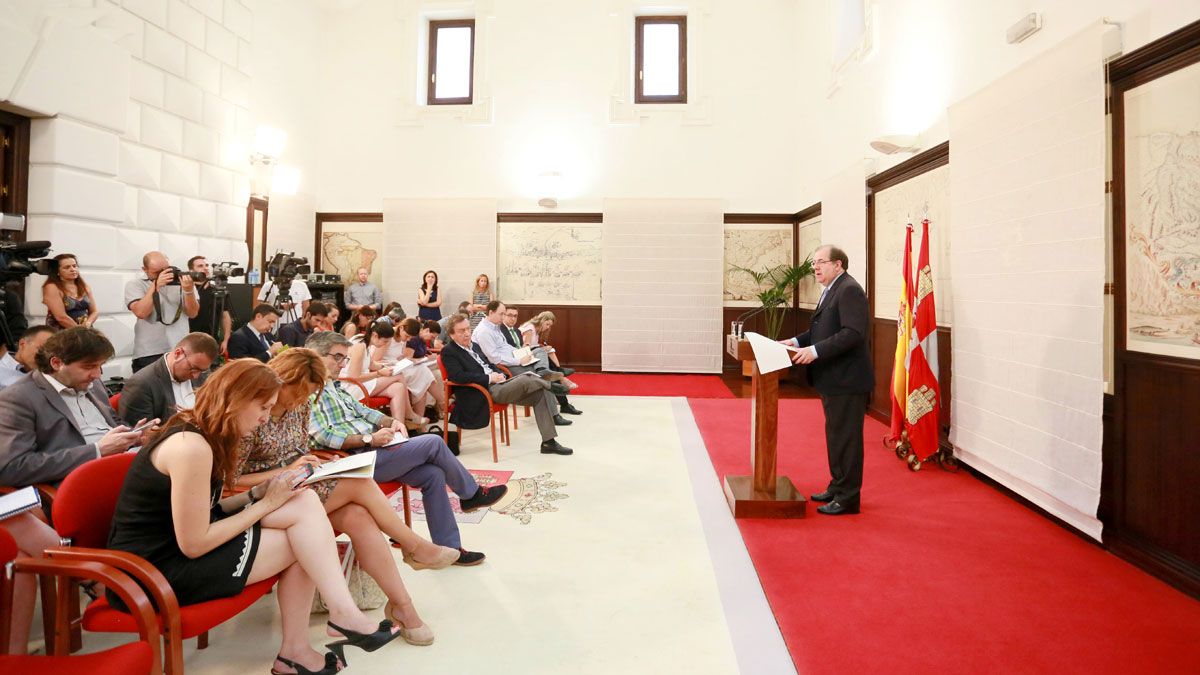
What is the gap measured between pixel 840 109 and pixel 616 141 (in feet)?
11.8

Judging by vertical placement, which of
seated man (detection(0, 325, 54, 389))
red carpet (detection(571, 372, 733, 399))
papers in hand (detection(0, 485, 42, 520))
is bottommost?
papers in hand (detection(0, 485, 42, 520))

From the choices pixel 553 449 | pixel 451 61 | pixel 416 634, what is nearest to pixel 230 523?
pixel 416 634

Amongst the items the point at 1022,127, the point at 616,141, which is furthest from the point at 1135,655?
the point at 616,141

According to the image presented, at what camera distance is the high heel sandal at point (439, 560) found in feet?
9.04

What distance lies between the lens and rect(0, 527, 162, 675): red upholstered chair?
57.5 inches

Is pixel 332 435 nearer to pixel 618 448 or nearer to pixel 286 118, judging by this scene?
pixel 618 448

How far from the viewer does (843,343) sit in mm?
3701

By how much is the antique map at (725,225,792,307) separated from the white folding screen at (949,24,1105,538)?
5.27 m

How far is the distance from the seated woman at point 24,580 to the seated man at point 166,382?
1004mm

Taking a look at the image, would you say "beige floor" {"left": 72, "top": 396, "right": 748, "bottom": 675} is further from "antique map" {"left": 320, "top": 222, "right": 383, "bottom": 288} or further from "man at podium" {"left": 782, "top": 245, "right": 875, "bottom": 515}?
"antique map" {"left": 320, "top": 222, "right": 383, "bottom": 288}

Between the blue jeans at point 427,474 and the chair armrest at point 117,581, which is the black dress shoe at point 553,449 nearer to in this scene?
the blue jeans at point 427,474

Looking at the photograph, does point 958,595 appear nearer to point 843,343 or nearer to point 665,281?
point 843,343

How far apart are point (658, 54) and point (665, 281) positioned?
365 cm

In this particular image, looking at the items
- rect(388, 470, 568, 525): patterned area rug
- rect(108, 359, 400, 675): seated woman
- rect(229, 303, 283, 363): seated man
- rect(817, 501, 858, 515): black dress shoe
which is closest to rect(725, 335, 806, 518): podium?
rect(817, 501, 858, 515): black dress shoe
